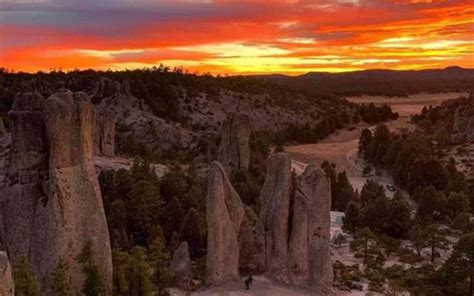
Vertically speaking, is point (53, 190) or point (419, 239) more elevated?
point (53, 190)

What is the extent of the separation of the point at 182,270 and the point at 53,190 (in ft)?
32.4

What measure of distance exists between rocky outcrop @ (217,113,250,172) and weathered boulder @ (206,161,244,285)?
912 inches

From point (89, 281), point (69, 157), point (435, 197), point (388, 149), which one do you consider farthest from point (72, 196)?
point (388, 149)

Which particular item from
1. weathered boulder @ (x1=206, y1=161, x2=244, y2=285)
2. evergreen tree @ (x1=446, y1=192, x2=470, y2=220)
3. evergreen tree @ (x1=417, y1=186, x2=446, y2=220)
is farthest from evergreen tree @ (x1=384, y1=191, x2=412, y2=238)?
weathered boulder @ (x1=206, y1=161, x2=244, y2=285)

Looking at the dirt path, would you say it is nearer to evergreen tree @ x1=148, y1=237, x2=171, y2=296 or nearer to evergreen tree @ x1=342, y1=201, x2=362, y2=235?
evergreen tree @ x1=342, y1=201, x2=362, y2=235

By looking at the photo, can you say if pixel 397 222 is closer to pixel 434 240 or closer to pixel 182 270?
A: pixel 434 240

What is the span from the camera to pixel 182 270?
106 feet

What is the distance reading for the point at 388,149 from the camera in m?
77.2

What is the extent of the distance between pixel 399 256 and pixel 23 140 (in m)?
26.0

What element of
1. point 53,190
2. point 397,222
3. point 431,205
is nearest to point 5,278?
point 53,190

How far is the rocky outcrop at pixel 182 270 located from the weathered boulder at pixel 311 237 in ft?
16.8

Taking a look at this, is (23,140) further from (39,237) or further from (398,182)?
(398,182)

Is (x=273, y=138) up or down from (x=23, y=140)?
down

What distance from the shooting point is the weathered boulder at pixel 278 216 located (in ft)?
108
